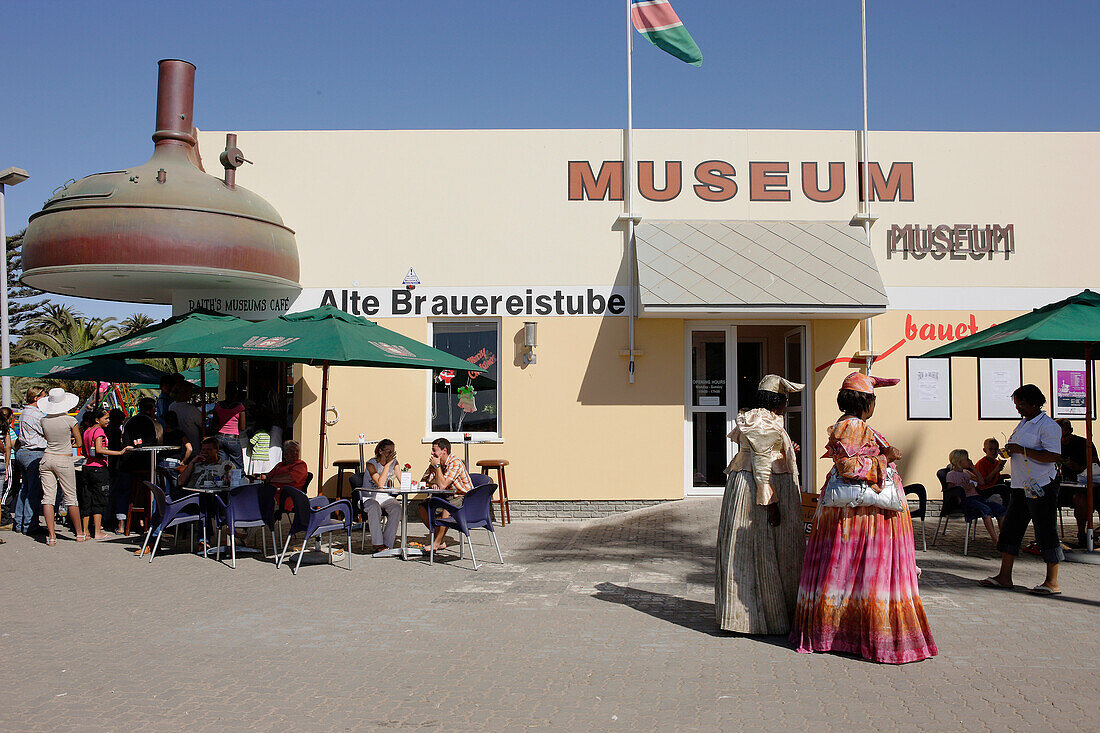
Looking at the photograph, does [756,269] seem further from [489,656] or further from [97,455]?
[97,455]

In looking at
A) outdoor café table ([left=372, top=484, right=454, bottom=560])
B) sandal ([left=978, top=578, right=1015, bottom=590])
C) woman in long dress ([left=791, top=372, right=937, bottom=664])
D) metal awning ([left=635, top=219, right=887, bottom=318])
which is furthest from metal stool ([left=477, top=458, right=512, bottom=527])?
woman in long dress ([left=791, top=372, right=937, bottom=664])

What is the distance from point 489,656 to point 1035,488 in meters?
4.72

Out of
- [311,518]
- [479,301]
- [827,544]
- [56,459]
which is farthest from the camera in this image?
[479,301]

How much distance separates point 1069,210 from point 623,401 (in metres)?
6.85

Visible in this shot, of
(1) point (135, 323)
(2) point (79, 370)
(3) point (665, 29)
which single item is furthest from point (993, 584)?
(1) point (135, 323)

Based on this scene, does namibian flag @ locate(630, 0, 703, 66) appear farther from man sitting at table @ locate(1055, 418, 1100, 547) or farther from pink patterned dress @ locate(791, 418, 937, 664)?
pink patterned dress @ locate(791, 418, 937, 664)

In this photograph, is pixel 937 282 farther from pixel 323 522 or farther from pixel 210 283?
pixel 210 283

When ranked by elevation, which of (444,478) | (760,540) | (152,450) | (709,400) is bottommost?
(760,540)

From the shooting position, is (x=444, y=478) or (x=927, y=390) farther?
(x=927, y=390)

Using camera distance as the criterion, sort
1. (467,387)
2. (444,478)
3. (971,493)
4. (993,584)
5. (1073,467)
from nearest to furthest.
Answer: (993,584), (444,478), (971,493), (1073,467), (467,387)

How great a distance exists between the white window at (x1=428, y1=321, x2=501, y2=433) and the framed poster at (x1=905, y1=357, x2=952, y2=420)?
5667 mm

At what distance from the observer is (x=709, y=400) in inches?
479

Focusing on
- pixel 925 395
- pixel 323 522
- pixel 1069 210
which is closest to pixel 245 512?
pixel 323 522

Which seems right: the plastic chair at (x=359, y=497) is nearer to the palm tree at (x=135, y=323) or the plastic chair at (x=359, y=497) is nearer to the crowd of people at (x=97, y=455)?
the crowd of people at (x=97, y=455)
